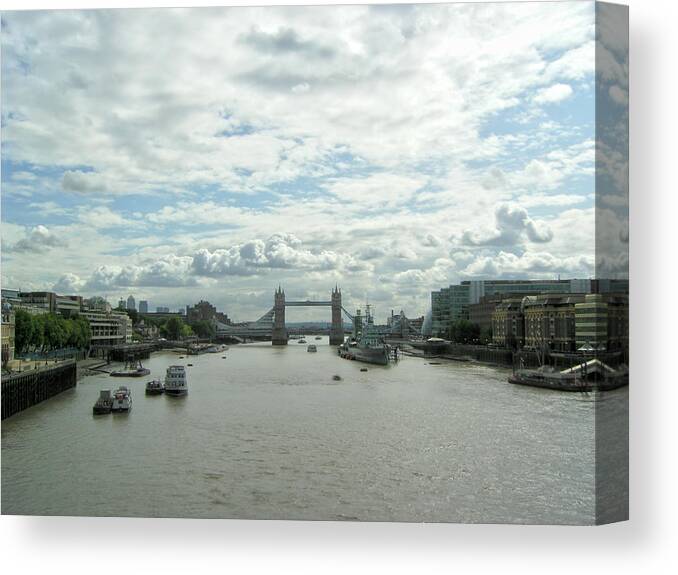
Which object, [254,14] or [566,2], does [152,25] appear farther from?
[566,2]

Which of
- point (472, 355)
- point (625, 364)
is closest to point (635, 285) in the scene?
point (625, 364)

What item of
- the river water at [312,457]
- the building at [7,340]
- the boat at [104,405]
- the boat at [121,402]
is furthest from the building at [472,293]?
the building at [7,340]

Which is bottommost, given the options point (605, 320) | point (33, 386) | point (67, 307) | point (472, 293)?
point (33, 386)

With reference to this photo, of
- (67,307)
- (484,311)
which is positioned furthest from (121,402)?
(484,311)

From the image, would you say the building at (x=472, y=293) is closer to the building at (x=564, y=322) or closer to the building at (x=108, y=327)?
the building at (x=564, y=322)

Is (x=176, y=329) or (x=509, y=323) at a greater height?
(x=509, y=323)

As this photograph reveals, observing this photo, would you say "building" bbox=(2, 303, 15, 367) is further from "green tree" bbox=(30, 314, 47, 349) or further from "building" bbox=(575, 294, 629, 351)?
"building" bbox=(575, 294, 629, 351)

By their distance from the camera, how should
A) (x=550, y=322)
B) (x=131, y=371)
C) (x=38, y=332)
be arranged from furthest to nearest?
(x=131, y=371) < (x=38, y=332) < (x=550, y=322)

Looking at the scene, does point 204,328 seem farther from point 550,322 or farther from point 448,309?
point 550,322
